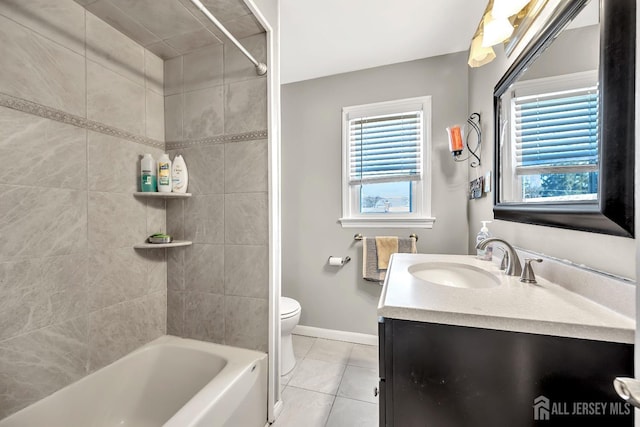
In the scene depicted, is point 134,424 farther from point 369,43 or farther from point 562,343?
point 369,43

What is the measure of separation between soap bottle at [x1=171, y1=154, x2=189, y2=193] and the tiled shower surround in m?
0.05

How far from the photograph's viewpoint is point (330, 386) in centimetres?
161

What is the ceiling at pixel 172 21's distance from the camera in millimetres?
1158

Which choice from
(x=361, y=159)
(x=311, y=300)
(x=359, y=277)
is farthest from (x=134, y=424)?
(x=361, y=159)

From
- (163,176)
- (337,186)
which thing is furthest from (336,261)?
(163,176)

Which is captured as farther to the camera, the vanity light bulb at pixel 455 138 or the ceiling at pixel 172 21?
the vanity light bulb at pixel 455 138

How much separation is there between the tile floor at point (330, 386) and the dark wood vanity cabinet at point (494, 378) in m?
0.87

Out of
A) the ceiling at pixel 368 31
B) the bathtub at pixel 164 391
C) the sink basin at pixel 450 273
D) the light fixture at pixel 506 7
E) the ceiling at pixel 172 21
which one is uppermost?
the ceiling at pixel 368 31

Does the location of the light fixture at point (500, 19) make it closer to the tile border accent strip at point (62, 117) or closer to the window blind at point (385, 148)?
the window blind at point (385, 148)

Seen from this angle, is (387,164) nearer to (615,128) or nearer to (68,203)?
(615,128)

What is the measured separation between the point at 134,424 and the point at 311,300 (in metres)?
1.33

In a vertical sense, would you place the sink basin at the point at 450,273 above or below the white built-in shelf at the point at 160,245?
below

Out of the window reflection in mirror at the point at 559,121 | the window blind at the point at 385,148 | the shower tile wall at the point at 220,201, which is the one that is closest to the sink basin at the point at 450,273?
the window reflection in mirror at the point at 559,121

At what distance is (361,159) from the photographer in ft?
6.99
